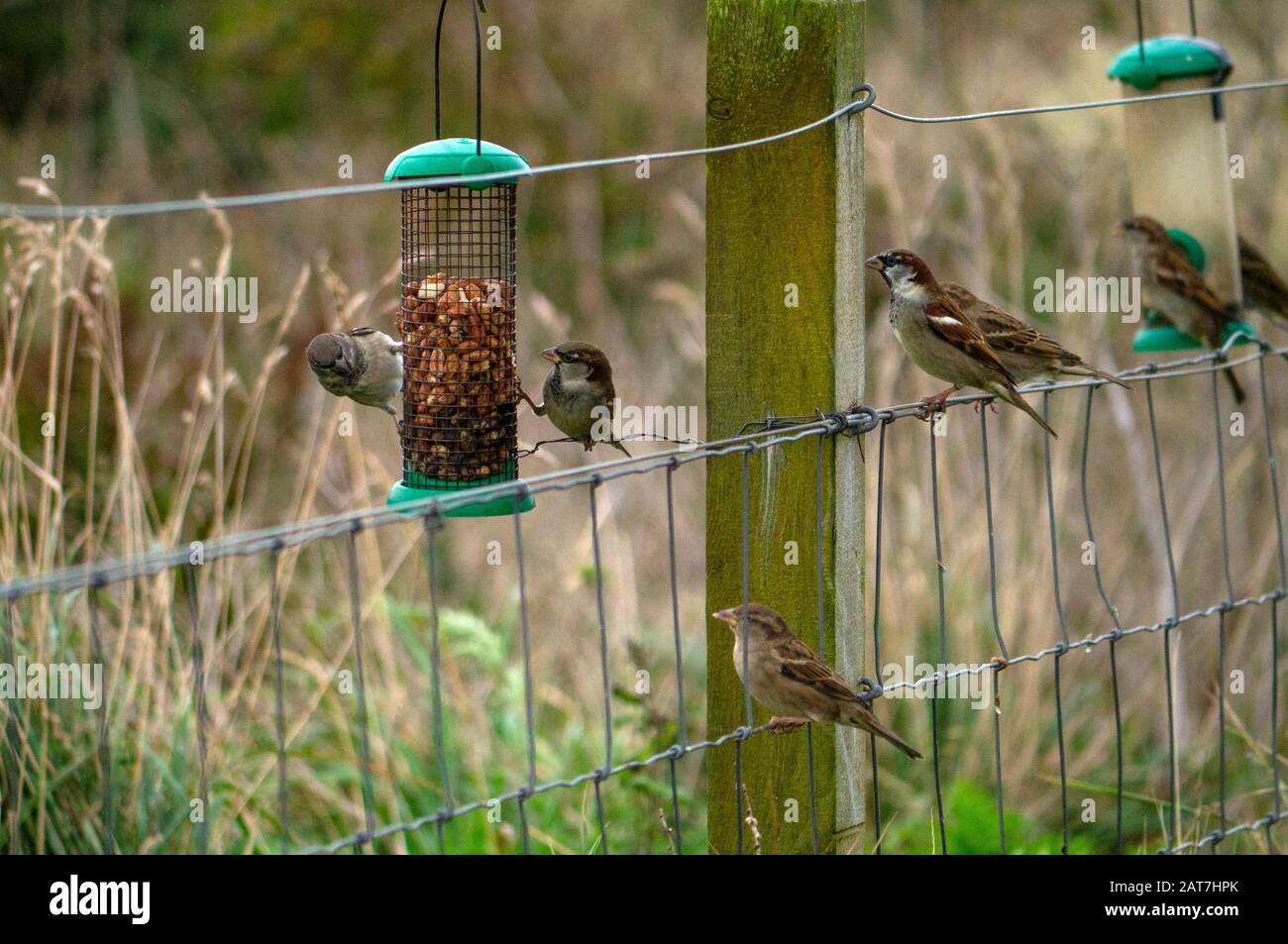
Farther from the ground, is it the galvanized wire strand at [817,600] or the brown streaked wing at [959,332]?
the brown streaked wing at [959,332]

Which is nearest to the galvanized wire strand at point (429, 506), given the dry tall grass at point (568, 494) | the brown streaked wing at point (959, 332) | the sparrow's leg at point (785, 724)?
the brown streaked wing at point (959, 332)

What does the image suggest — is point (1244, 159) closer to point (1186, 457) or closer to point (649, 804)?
point (1186, 457)

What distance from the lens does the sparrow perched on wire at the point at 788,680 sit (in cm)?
336

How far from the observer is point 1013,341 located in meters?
5.12

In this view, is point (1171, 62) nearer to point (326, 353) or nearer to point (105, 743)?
point (326, 353)

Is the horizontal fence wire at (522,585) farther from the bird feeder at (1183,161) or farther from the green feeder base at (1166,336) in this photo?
the bird feeder at (1183,161)

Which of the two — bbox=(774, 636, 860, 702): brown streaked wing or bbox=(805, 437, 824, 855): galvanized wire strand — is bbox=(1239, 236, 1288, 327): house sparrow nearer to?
bbox=(805, 437, 824, 855): galvanized wire strand

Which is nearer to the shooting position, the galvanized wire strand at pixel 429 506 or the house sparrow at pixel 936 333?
the galvanized wire strand at pixel 429 506

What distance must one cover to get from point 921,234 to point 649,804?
272 centimetres

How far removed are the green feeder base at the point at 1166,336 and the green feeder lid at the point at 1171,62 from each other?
35.3 inches

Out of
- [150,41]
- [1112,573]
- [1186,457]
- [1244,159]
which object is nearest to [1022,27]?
[1244,159]

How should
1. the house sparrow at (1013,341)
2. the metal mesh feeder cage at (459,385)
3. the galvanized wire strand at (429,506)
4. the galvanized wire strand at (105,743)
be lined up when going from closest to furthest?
the galvanized wire strand at (429,506), the galvanized wire strand at (105,743), the metal mesh feeder cage at (459,385), the house sparrow at (1013,341)
